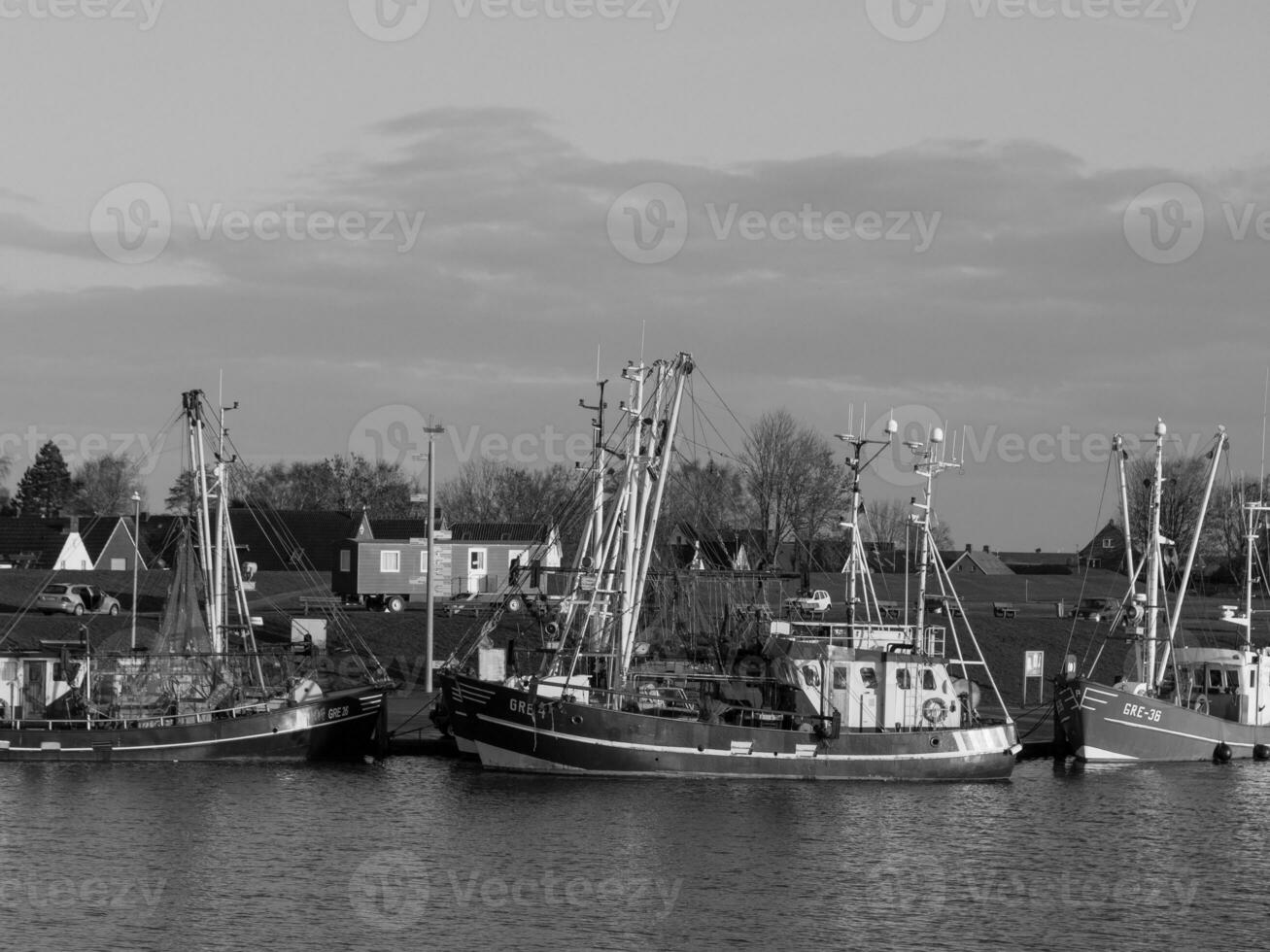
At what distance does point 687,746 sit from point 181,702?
1581 cm

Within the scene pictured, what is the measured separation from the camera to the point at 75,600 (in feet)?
275

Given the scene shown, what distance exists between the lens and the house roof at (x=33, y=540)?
110438 millimetres

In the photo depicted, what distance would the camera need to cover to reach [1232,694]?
60.0 metres

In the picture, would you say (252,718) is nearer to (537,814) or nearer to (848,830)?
(537,814)

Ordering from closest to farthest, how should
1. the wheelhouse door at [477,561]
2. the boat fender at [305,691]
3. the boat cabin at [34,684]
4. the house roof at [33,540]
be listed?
1. the boat cabin at [34,684]
2. the boat fender at [305,691]
3. the wheelhouse door at [477,561]
4. the house roof at [33,540]

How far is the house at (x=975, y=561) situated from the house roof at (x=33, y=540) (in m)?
69.6

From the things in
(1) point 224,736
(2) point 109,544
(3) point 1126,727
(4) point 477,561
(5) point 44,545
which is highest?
(2) point 109,544

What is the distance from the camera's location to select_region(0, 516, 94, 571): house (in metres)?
110

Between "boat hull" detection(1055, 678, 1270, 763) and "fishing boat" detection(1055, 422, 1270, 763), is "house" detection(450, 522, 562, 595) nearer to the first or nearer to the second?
"fishing boat" detection(1055, 422, 1270, 763)

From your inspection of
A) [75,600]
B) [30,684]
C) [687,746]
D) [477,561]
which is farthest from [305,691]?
[477,561]

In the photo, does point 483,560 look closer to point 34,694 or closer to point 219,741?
point 34,694

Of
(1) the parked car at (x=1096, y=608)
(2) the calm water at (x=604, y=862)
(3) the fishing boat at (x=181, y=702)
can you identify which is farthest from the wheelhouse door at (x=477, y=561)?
(2) the calm water at (x=604, y=862)

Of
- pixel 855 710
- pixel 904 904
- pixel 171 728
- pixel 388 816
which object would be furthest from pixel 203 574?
pixel 904 904

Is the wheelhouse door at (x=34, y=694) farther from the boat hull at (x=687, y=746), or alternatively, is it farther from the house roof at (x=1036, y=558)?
the house roof at (x=1036, y=558)
